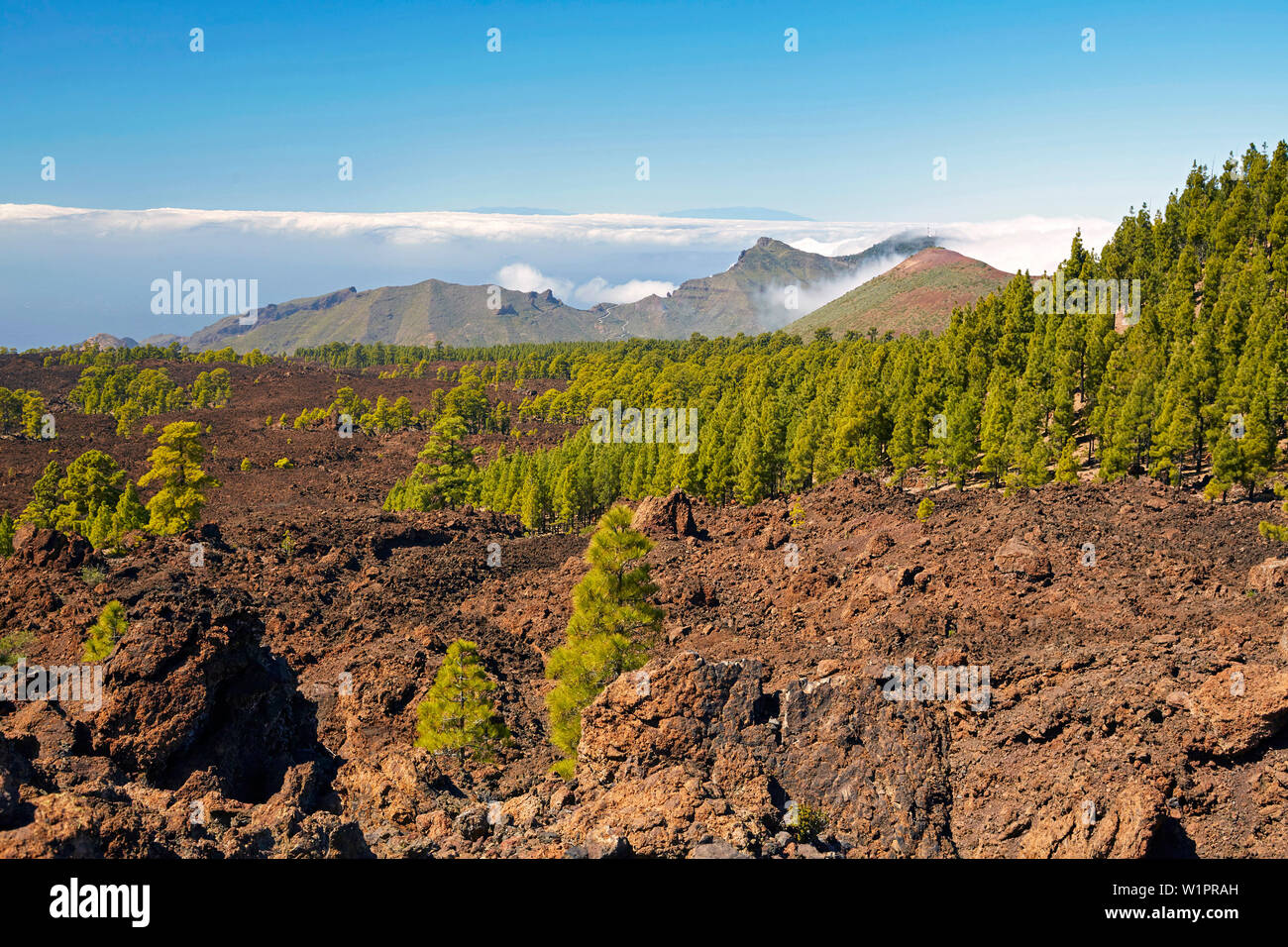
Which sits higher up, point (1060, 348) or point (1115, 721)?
point (1060, 348)

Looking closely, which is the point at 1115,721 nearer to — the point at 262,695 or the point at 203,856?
the point at 203,856

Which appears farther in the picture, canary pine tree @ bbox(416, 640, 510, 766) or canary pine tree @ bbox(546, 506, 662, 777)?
canary pine tree @ bbox(546, 506, 662, 777)

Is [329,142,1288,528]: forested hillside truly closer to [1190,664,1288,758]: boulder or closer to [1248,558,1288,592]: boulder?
[1248,558,1288,592]: boulder

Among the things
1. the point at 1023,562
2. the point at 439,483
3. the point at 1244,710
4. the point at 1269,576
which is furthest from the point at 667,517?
the point at 1244,710

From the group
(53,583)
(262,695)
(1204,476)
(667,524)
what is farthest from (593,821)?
(1204,476)

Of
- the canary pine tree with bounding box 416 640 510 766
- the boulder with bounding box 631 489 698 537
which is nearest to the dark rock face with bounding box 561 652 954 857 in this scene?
the canary pine tree with bounding box 416 640 510 766

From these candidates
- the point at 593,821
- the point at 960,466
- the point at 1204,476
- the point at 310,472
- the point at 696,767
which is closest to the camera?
the point at 593,821

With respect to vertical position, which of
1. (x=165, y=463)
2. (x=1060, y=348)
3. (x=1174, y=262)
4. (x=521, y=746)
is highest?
(x=1174, y=262)
